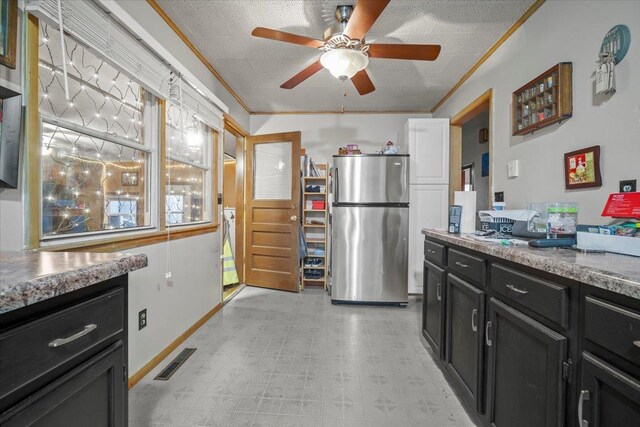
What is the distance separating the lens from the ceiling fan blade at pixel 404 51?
1824mm

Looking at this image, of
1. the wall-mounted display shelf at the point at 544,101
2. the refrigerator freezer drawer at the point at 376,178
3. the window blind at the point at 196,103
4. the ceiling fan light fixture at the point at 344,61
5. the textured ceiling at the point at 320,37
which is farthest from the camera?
the refrigerator freezer drawer at the point at 376,178

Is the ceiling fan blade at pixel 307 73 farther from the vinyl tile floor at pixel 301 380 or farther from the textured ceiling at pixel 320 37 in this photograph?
the vinyl tile floor at pixel 301 380

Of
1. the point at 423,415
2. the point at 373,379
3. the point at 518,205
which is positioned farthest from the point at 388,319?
the point at 518,205

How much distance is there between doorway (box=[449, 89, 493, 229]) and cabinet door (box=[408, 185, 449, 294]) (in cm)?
15

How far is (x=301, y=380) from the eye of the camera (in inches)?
68.4

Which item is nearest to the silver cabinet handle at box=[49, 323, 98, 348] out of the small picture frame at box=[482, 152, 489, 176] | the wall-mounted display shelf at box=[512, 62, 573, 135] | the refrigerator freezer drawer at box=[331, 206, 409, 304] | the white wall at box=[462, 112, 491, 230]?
the wall-mounted display shelf at box=[512, 62, 573, 135]

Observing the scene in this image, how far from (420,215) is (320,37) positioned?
216cm

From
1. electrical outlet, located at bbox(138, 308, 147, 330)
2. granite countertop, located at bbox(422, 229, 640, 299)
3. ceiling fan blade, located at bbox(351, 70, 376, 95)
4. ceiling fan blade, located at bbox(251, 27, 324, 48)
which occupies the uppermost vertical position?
ceiling fan blade, located at bbox(251, 27, 324, 48)

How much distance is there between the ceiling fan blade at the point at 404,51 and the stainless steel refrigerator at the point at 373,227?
121cm

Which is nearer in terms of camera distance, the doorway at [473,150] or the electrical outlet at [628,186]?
the electrical outlet at [628,186]

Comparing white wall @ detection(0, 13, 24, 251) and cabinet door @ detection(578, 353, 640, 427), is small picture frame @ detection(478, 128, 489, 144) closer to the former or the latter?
cabinet door @ detection(578, 353, 640, 427)

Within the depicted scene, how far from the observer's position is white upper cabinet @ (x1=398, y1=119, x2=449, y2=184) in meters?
3.27

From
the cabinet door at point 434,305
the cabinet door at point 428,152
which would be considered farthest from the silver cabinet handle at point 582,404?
the cabinet door at point 428,152

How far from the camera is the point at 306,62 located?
2.67 meters
